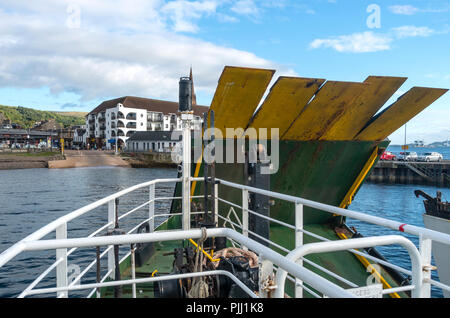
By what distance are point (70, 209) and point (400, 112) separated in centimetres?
2563

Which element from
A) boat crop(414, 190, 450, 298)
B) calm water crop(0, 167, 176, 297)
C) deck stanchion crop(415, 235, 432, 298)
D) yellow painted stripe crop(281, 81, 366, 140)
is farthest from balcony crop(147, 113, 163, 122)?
deck stanchion crop(415, 235, 432, 298)

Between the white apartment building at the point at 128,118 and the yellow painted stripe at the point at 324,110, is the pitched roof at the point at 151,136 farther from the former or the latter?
the yellow painted stripe at the point at 324,110

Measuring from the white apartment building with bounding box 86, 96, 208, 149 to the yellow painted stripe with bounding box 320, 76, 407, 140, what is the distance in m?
81.0

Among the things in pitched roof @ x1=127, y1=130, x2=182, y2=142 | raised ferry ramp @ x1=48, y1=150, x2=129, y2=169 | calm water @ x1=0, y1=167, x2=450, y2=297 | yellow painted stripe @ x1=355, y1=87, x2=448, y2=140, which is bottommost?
calm water @ x1=0, y1=167, x2=450, y2=297

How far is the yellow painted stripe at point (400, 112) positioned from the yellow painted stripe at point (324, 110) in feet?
3.39

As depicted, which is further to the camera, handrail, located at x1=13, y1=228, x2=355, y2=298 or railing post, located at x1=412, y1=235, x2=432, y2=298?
railing post, located at x1=412, y1=235, x2=432, y2=298

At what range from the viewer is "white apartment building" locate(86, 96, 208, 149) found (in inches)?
3639

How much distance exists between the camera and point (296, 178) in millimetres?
9328

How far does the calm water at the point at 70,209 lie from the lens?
13852 mm

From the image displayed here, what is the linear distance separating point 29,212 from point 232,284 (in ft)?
85.9

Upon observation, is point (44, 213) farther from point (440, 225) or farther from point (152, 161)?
point (152, 161)

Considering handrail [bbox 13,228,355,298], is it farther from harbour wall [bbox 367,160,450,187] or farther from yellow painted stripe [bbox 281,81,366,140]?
harbour wall [bbox 367,160,450,187]

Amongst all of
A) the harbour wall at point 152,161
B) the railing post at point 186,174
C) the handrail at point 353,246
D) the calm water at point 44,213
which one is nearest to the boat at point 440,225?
the railing post at point 186,174
